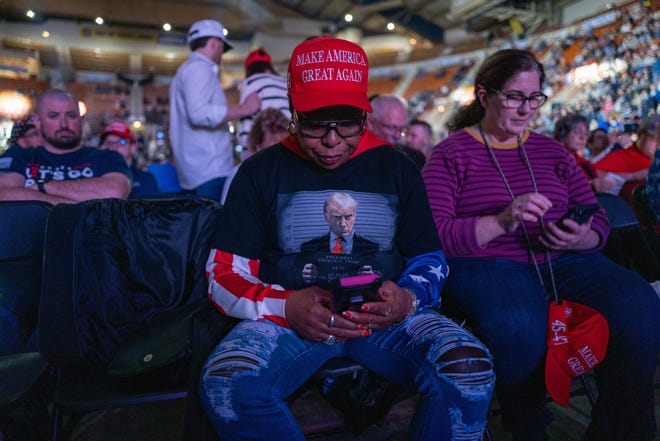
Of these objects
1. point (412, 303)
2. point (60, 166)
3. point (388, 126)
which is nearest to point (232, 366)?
point (412, 303)

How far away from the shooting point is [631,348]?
1.40 metres

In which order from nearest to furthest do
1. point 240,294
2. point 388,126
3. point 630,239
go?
1. point 240,294
2. point 630,239
3. point 388,126

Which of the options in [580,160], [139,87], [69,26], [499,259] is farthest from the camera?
[139,87]

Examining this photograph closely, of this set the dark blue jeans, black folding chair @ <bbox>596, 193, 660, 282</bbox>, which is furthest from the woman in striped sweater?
black folding chair @ <bbox>596, 193, 660, 282</bbox>

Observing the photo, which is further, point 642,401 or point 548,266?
point 548,266

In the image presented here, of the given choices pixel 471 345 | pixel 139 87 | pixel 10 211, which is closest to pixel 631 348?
pixel 471 345

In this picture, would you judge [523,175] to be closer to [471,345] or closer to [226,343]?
[471,345]

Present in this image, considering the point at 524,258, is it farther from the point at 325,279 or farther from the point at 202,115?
the point at 202,115

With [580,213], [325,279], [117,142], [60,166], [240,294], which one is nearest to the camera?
[240,294]

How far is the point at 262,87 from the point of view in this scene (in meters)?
3.01

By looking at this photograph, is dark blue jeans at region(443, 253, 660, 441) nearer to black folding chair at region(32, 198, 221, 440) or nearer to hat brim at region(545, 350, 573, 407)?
hat brim at region(545, 350, 573, 407)

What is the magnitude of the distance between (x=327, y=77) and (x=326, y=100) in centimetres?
8

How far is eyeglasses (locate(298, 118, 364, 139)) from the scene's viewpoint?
133 centimetres

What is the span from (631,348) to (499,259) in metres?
0.49
